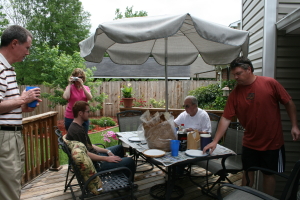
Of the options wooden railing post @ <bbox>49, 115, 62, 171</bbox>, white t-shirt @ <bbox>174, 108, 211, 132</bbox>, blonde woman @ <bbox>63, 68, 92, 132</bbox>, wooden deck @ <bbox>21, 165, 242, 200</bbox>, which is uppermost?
blonde woman @ <bbox>63, 68, 92, 132</bbox>

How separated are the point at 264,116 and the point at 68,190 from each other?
2.67 meters

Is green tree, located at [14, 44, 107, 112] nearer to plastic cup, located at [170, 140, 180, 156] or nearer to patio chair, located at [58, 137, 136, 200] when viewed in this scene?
patio chair, located at [58, 137, 136, 200]

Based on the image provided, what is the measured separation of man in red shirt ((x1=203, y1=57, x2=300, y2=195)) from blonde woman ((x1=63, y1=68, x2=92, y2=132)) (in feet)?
7.20

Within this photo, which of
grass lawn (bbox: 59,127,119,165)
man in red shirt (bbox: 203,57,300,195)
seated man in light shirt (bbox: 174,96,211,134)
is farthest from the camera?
grass lawn (bbox: 59,127,119,165)

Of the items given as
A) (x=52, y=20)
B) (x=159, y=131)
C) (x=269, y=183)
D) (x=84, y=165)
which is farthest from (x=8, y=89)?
(x=52, y=20)

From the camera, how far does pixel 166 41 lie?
10.5 feet

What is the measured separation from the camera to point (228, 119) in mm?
2305

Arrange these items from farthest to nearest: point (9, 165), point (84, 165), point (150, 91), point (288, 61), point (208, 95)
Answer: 1. point (150, 91)
2. point (208, 95)
3. point (288, 61)
4. point (84, 165)
5. point (9, 165)

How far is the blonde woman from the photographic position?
3.36 meters

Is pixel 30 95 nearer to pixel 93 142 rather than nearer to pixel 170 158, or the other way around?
pixel 170 158

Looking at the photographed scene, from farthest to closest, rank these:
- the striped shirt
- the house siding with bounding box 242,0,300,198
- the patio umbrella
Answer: the house siding with bounding box 242,0,300,198 < the patio umbrella < the striped shirt

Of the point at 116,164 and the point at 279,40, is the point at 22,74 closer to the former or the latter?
the point at 116,164

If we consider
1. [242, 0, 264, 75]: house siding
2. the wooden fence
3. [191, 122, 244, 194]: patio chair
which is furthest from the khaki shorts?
the wooden fence

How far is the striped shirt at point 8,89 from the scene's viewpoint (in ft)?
5.04
